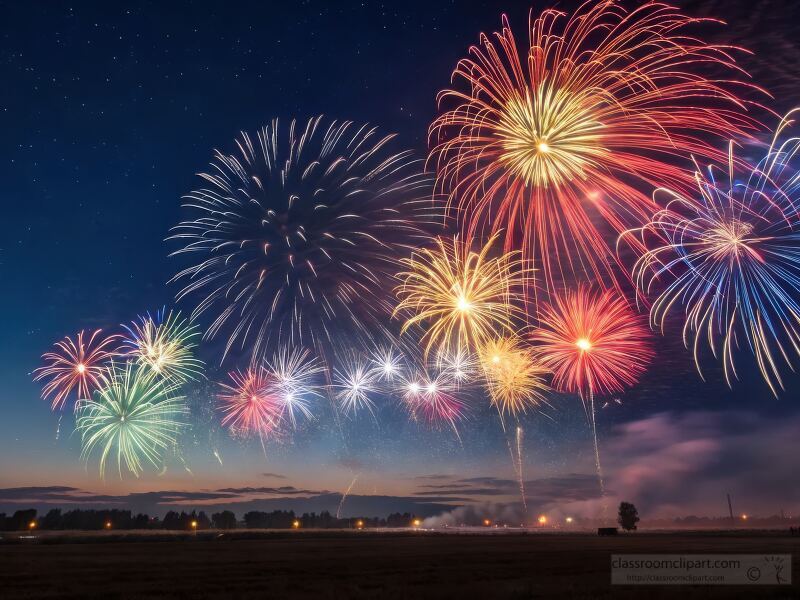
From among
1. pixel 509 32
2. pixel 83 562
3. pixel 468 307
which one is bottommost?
pixel 83 562

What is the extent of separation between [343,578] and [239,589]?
6.77 m

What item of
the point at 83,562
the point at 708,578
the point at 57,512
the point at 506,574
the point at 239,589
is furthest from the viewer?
the point at 57,512

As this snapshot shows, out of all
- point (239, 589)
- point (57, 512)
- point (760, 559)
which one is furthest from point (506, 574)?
point (57, 512)

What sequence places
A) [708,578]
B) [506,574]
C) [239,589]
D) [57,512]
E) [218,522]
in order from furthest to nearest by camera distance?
[218,522] → [57,512] → [506,574] → [708,578] → [239,589]

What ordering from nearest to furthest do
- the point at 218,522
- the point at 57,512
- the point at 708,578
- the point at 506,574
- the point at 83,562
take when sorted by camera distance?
the point at 708,578, the point at 506,574, the point at 83,562, the point at 57,512, the point at 218,522

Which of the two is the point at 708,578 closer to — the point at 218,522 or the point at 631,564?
the point at 631,564

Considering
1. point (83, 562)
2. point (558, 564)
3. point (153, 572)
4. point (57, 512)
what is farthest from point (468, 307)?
point (57, 512)

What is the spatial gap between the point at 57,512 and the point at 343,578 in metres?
151

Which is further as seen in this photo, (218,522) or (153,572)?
(218,522)

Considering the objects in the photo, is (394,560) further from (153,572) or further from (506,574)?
(153,572)

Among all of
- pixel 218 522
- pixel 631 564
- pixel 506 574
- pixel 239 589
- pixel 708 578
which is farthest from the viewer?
pixel 218 522

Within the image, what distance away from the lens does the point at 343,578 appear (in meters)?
32.9

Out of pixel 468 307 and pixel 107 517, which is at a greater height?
pixel 468 307

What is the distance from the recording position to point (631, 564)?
41344mm
